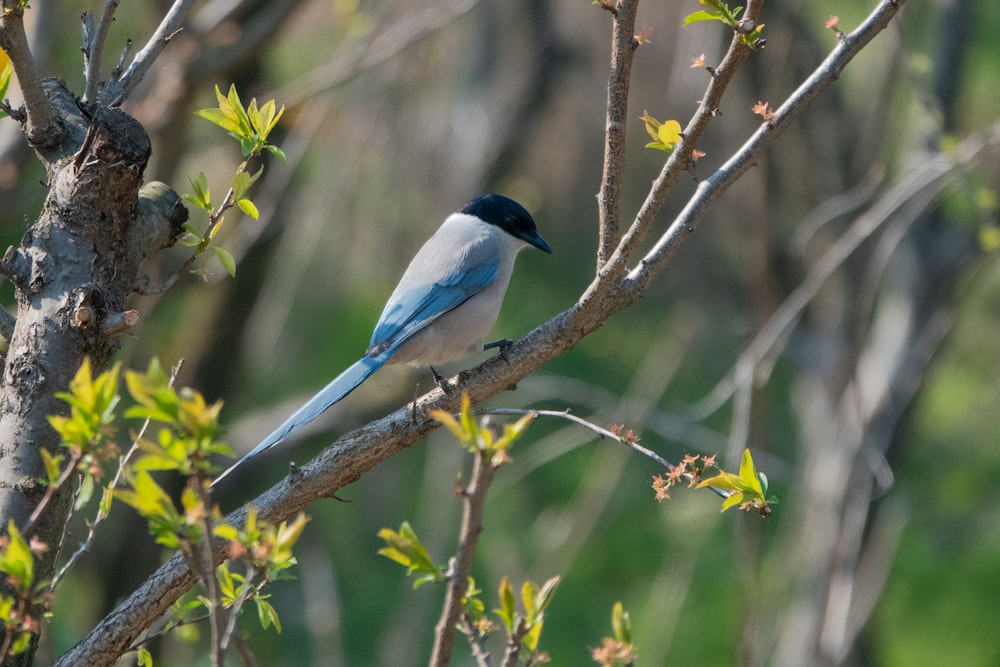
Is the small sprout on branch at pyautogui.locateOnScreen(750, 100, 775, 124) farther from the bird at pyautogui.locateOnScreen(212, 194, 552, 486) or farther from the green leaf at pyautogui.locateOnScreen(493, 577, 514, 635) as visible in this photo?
the bird at pyautogui.locateOnScreen(212, 194, 552, 486)

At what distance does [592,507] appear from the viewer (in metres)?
6.10

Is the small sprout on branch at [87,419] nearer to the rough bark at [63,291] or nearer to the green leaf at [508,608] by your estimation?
the rough bark at [63,291]

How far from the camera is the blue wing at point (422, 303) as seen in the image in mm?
3730

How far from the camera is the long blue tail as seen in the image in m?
2.60

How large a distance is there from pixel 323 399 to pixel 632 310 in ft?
23.1

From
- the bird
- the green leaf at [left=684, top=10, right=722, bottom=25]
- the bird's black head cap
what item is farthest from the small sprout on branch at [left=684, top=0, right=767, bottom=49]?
the bird's black head cap

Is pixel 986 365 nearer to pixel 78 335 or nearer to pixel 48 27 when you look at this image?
pixel 48 27

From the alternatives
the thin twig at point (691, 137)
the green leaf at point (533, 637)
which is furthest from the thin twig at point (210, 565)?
the thin twig at point (691, 137)

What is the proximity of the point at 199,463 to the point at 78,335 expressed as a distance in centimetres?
82

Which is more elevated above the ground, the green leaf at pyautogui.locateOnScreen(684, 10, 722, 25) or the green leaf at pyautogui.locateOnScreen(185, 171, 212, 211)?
the green leaf at pyautogui.locateOnScreen(684, 10, 722, 25)

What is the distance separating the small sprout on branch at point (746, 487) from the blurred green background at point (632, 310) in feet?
7.30

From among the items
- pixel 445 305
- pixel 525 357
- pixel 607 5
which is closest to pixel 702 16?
pixel 607 5

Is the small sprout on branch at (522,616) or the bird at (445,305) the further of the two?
the bird at (445,305)

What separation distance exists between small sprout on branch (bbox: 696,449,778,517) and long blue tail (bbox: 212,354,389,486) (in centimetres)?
107
